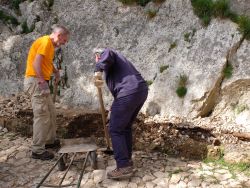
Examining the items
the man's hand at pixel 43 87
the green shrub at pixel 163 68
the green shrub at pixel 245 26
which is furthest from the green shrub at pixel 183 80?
the man's hand at pixel 43 87

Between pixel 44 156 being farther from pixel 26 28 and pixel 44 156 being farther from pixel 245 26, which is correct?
pixel 245 26

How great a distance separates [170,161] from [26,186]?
213 centimetres

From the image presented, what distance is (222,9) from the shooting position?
751cm

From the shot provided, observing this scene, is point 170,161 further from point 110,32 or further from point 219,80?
point 110,32

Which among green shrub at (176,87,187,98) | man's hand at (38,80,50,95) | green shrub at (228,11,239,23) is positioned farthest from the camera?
green shrub at (228,11,239,23)

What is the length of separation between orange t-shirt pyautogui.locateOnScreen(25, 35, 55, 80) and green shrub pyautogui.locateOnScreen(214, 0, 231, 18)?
3.31 metres

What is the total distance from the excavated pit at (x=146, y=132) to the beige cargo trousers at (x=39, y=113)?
2.79 feet

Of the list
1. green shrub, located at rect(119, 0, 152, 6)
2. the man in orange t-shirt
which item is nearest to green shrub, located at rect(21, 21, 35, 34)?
green shrub, located at rect(119, 0, 152, 6)

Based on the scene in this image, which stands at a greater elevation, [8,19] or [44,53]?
[8,19]

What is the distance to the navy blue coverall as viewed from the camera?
5234mm

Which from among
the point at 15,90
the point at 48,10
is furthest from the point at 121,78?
the point at 48,10

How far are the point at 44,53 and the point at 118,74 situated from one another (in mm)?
1281

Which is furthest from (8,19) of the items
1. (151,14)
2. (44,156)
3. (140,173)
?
(140,173)

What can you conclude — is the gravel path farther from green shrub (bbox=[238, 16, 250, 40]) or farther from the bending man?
green shrub (bbox=[238, 16, 250, 40])
